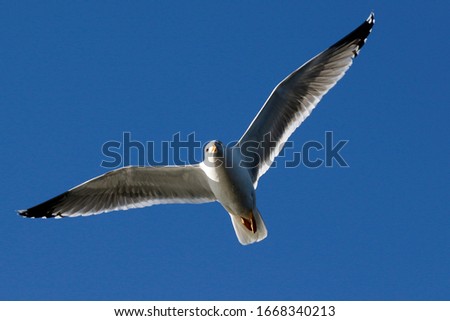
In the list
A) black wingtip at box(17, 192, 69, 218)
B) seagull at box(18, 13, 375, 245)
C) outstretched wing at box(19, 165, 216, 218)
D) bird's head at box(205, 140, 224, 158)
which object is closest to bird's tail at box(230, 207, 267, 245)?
seagull at box(18, 13, 375, 245)

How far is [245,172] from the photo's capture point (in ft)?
14.0

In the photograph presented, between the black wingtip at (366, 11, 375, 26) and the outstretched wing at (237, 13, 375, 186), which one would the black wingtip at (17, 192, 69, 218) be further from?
the black wingtip at (366, 11, 375, 26)

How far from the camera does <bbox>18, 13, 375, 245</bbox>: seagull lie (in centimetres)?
440

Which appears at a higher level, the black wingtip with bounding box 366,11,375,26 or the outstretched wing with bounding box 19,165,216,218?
the black wingtip with bounding box 366,11,375,26

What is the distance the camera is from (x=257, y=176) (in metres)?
4.55

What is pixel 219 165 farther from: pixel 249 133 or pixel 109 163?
pixel 109 163

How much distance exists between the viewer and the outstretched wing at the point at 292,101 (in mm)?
4531

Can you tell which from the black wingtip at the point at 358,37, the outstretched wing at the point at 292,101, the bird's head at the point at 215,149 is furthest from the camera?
the black wingtip at the point at 358,37

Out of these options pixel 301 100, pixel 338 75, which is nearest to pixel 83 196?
pixel 301 100

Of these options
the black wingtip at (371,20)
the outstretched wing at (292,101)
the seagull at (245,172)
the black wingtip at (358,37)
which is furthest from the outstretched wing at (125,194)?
the black wingtip at (371,20)

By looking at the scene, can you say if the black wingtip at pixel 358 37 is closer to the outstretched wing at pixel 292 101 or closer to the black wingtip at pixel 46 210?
the outstretched wing at pixel 292 101
